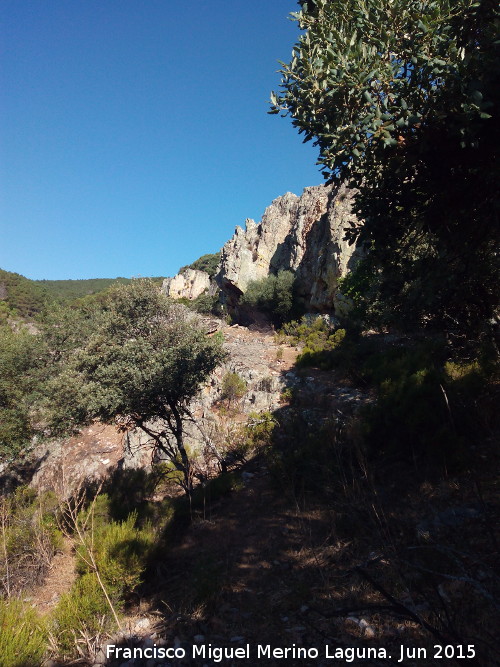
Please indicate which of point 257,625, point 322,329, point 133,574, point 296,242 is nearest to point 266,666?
point 257,625

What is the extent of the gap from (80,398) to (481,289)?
8.09 meters

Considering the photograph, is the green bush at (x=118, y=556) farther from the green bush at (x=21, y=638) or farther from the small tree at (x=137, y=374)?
the small tree at (x=137, y=374)

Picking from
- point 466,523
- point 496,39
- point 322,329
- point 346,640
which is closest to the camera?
point 496,39

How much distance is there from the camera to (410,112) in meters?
3.63

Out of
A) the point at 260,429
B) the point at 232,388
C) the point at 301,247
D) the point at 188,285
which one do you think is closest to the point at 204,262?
the point at 188,285

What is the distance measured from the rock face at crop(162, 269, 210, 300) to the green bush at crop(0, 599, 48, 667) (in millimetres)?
44292

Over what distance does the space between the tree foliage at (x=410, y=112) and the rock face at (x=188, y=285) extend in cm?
4382

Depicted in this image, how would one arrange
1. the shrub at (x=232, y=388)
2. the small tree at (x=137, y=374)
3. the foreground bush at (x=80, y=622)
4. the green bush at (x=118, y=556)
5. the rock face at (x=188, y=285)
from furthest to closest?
1. the rock face at (x=188, y=285)
2. the shrub at (x=232, y=388)
3. the small tree at (x=137, y=374)
4. the green bush at (x=118, y=556)
5. the foreground bush at (x=80, y=622)

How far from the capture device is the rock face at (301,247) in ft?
76.9

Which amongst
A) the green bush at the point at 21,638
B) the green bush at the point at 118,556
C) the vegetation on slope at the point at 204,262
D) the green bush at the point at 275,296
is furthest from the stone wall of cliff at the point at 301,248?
the vegetation on slope at the point at 204,262

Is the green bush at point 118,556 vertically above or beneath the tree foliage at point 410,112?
beneath

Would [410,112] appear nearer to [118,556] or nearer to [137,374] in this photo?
[137,374]

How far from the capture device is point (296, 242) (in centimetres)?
2925

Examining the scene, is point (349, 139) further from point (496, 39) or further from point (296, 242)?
point (296, 242)
